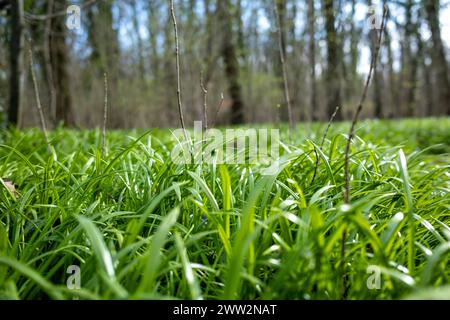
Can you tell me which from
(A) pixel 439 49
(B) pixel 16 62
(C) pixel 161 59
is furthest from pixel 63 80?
(A) pixel 439 49

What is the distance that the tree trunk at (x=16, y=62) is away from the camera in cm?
342

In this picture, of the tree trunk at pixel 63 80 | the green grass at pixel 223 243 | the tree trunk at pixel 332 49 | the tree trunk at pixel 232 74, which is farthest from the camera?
the tree trunk at pixel 232 74

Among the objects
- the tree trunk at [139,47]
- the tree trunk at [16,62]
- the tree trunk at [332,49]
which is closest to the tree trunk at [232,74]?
the tree trunk at [332,49]

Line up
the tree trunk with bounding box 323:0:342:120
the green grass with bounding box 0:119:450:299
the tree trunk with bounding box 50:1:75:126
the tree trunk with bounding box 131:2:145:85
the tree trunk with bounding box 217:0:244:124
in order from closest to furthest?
the green grass with bounding box 0:119:450:299, the tree trunk with bounding box 323:0:342:120, the tree trunk with bounding box 50:1:75:126, the tree trunk with bounding box 217:0:244:124, the tree trunk with bounding box 131:2:145:85

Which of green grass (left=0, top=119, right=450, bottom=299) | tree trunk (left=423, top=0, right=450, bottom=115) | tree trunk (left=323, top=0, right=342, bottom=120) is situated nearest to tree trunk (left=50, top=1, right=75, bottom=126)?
tree trunk (left=323, top=0, right=342, bottom=120)

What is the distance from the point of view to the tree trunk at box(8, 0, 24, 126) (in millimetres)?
3418

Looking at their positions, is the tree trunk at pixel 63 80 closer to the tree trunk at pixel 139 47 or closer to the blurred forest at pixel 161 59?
the blurred forest at pixel 161 59

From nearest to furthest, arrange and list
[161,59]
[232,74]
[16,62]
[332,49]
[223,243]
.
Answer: [223,243] < [16,62] < [332,49] < [232,74] < [161,59]

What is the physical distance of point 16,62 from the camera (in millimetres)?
3590

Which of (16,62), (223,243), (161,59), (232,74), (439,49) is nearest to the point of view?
(223,243)

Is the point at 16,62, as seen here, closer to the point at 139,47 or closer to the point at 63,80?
the point at 63,80

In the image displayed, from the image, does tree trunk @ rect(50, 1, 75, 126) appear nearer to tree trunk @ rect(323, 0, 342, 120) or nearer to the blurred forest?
the blurred forest
